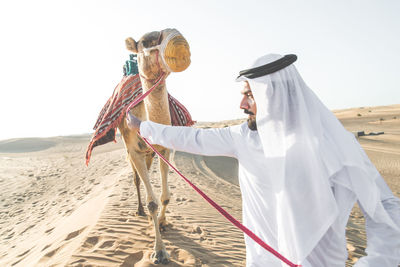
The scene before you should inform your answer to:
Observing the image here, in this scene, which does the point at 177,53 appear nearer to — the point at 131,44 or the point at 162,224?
the point at 131,44

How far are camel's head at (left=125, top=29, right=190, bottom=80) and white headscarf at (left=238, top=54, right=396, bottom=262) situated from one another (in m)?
1.16

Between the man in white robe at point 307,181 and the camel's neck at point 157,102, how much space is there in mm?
1458

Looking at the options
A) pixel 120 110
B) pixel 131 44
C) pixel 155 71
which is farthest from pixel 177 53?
pixel 120 110

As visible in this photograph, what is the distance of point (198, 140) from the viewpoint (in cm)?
198

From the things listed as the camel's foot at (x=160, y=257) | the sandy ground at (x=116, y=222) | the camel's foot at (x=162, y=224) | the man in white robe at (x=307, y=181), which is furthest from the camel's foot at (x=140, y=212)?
the man in white robe at (x=307, y=181)

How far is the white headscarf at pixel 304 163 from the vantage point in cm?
132

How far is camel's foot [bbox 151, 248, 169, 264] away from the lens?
3.21 m

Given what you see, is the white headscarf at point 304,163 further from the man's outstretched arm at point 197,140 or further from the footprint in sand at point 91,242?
the footprint in sand at point 91,242

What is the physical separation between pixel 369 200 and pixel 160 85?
2.27 m

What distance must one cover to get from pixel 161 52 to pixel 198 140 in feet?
3.76

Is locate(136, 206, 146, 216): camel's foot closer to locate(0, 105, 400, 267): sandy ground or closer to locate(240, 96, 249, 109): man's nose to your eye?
locate(0, 105, 400, 267): sandy ground

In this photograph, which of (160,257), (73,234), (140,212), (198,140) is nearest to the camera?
(198,140)

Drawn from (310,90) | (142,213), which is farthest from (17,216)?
(310,90)

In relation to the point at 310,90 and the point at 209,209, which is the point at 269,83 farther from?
the point at 209,209
